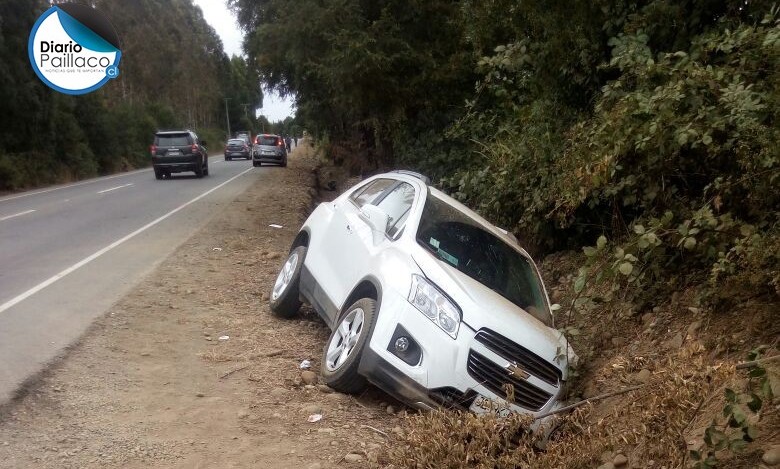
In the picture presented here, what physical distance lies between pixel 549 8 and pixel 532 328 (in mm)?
4258

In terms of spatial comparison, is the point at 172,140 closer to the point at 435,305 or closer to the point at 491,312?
the point at 435,305

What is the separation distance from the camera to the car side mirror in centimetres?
562

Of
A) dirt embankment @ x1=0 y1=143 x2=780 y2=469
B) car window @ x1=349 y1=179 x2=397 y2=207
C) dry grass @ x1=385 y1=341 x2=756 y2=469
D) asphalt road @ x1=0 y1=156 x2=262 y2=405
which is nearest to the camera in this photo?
dry grass @ x1=385 y1=341 x2=756 y2=469

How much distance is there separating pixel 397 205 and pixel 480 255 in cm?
97

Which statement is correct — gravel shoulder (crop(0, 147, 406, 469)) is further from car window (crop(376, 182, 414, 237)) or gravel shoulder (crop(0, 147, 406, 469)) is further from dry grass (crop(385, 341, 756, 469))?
car window (crop(376, 182, 414, 237))

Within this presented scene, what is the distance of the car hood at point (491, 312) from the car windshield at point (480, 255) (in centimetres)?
21

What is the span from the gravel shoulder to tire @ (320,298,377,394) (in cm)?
13

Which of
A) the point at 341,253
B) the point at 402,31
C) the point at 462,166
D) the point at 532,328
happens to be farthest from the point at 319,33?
the point at 532,328

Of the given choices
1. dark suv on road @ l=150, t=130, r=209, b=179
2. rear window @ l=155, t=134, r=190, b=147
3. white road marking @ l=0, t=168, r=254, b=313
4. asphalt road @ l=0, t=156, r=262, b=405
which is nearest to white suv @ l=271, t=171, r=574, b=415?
asphalt road @ l=0, t=156, r=262, b=405

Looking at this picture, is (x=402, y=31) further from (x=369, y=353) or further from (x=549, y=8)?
(x=369, y=353)

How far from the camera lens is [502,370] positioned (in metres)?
4.50

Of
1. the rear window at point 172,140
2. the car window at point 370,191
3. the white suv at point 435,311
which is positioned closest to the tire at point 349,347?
the white suv at point 435,311

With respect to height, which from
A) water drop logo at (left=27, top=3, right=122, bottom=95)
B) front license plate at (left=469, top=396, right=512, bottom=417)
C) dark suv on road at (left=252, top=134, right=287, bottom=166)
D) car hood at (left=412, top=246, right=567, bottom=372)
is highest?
water drop logo at (left=27, top=3, right=122, bottom=95)

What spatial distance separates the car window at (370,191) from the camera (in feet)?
21.7
